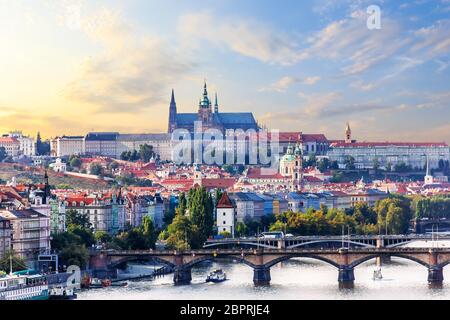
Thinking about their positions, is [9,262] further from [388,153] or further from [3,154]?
[388,153]

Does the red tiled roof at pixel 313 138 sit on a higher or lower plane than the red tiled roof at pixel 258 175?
higher

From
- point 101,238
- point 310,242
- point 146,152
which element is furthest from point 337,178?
point 101,238

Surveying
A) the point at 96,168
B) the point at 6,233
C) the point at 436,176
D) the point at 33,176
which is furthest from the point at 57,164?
the point at 6,233

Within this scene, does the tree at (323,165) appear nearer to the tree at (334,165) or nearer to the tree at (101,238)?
the tree at (334,165)

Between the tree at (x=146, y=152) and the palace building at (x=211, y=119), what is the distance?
1.02m

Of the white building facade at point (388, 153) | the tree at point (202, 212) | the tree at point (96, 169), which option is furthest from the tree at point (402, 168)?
the tree at point (202, 212)

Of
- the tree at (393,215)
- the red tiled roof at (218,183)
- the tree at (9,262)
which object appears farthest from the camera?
the red tiled roof at (218,183)

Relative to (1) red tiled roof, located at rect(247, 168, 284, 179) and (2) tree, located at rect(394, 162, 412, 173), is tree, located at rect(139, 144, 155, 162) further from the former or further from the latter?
(2) tree, located at rect(394, 162, 412, 173)

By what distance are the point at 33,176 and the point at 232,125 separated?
1210 centimetres

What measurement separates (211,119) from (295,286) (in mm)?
28216

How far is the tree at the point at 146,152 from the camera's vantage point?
41656 millimetres

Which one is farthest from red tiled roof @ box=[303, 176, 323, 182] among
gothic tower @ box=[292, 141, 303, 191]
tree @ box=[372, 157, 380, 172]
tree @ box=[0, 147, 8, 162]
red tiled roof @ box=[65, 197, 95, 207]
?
red tiled roof @ box=[65, 197, 95, 207]

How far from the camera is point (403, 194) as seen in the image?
3616 cm

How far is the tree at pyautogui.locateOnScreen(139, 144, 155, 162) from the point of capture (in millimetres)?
41656
